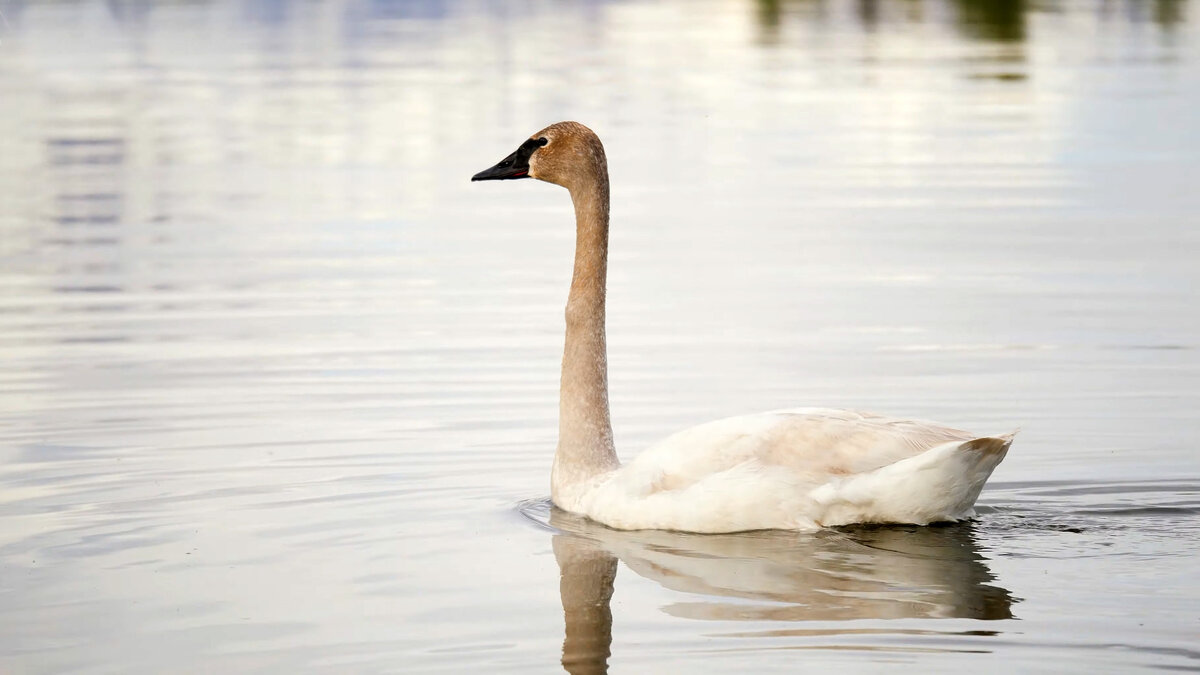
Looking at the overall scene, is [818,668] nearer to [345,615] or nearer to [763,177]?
[345,615]

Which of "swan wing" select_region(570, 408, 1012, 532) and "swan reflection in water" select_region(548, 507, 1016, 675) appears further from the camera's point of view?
"swan wing" select_region(570, 408, 1012, 532)

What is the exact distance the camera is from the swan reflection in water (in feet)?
24.6

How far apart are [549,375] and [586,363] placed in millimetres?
2685

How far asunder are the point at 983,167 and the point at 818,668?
17512 millimetres

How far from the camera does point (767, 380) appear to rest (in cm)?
1214

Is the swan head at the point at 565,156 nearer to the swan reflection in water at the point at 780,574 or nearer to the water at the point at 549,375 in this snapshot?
the water at the point at 549,375

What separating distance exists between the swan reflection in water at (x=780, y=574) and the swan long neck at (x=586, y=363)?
1.00ft

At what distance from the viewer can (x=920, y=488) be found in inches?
340

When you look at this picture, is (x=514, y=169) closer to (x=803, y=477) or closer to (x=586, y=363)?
(x=586, y=363)

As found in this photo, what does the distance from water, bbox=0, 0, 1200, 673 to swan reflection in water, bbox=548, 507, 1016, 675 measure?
0.08ft

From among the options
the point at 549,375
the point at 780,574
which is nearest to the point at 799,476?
the point at 780,574

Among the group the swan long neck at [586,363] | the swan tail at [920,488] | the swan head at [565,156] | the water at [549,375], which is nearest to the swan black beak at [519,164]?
the swan head at [565,156]

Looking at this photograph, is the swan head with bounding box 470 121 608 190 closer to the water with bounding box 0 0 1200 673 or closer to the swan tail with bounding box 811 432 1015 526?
the water with bounding box 0 0 1200 673

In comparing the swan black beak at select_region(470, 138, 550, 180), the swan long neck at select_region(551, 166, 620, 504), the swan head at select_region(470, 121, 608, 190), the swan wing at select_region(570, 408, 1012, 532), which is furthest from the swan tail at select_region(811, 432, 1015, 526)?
the swan black beak at select_region(470, 138, 550, 180)
